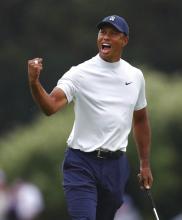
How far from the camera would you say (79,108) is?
32.0 feet

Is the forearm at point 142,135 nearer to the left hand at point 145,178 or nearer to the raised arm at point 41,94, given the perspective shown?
the left hand at point 145,178

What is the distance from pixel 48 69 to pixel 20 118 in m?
1.67

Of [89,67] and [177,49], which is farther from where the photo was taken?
[177,49]

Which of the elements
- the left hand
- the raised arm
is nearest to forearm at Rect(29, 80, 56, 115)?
the raised arm

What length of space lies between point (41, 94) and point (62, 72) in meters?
24.9

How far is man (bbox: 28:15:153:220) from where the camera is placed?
9672 millimetres

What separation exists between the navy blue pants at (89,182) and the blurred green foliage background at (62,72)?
944 centimetres

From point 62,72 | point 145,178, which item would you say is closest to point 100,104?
point 145,178

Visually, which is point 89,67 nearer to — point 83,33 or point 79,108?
point 79,108

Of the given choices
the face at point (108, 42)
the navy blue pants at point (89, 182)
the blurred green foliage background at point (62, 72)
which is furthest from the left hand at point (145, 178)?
the blurred green foliage background at point (62, 72)

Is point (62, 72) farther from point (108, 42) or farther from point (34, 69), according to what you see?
point (34, 69)

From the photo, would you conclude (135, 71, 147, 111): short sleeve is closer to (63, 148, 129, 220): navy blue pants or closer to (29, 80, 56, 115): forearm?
(63, 148, 129, 220): navy blue pants

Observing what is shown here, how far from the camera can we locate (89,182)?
9.73 metres


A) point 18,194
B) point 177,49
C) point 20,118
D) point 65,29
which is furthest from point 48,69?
point 18,194
